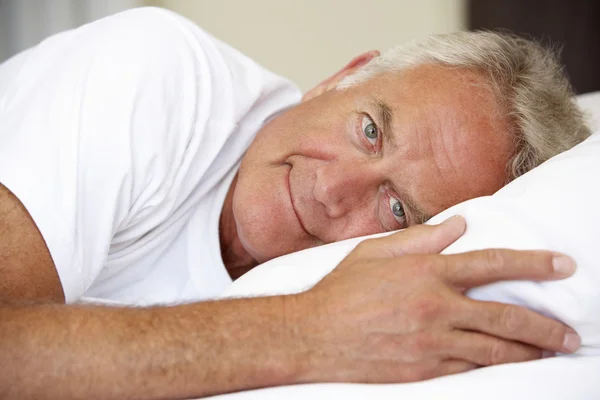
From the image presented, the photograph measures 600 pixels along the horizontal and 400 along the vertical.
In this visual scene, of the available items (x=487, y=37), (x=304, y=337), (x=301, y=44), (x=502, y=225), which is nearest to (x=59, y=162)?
(x=304, y=337)

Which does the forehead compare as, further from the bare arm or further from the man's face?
the bare arm

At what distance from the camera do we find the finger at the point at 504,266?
0.86 meters

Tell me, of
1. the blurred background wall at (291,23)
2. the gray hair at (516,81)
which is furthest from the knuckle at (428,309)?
the blurred background wall at (291,23)

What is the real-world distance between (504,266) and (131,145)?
61cm

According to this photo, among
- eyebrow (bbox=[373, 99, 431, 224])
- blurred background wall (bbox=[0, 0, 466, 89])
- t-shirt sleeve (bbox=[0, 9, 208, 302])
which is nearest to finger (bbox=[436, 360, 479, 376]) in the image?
eyebrow (bbox=[373, 99, 431, 224])

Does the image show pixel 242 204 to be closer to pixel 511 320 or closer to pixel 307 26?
pixel 511 320

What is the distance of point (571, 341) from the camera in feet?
2.89

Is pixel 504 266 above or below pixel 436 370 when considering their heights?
above

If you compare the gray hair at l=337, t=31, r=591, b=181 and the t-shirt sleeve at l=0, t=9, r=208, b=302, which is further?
the gray hair at l=337, t=31, r=591, b=181

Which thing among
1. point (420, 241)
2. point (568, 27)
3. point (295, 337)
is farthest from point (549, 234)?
point (568, 27)

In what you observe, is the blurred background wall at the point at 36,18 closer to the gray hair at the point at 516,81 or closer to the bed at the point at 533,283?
the gray hair at the point at 516,81

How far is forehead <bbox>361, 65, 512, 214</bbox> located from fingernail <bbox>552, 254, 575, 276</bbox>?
43cm

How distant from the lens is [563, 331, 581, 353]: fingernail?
0.88 m

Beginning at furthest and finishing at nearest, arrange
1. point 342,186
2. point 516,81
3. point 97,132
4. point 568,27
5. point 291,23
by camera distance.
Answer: point 291,23
point 568,27
point 516,81
point 342,186
point 97,132
